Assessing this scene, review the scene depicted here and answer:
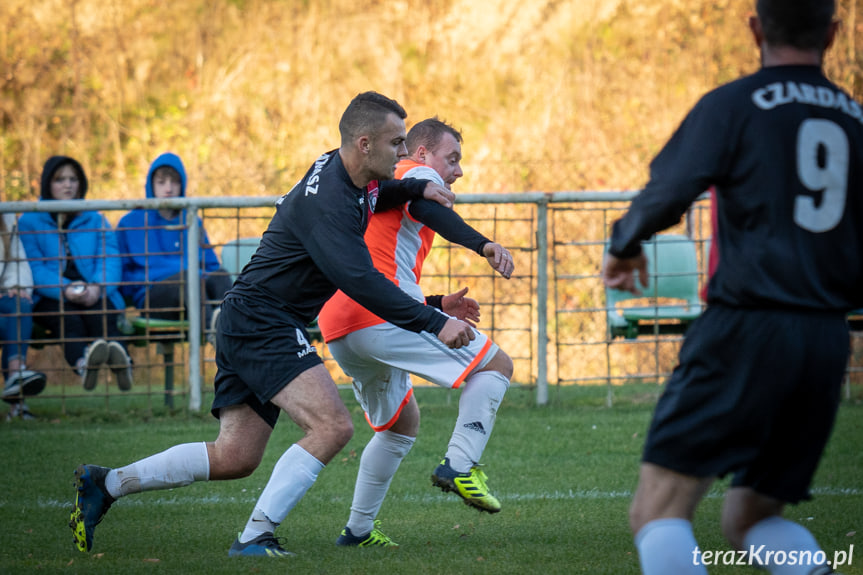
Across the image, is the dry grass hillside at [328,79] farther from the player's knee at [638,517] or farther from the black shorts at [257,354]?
A: the player's knee at [638,517]

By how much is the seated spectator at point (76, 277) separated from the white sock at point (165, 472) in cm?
404

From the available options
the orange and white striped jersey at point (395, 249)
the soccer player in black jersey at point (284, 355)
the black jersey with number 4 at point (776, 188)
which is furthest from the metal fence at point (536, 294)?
the black jersey with number 4 at point (776, 188)

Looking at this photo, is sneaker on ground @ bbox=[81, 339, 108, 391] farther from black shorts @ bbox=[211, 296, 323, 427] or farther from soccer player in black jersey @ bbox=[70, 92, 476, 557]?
black shorts @ bbox=[211, 296, 323, 427]

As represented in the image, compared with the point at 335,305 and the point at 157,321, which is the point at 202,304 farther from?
the point at 335,305

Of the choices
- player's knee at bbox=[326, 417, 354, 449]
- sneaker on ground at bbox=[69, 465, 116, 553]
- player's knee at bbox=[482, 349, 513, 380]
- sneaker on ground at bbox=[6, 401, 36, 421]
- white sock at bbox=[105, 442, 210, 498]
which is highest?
player's knee at bbox=[482, 349, 513, 380]

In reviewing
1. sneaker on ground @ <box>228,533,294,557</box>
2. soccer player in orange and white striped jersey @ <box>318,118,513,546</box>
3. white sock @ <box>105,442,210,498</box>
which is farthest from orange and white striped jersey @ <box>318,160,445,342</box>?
sneaker on ground @ <box>228,533,294,557</box>

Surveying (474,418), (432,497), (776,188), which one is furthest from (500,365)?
(776,188)

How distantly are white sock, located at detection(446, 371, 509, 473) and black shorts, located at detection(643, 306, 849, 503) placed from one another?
5.62ft

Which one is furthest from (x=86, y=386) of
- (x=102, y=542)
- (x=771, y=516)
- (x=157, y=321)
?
(x=771, y=516)

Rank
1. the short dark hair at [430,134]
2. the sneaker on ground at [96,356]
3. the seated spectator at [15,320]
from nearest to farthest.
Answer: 1. the short dark hair at [430,134]
2. the sneaker on ground at [96,356]
3. the seated spectator at [15,320]

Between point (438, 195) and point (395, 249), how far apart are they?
0.42 metres

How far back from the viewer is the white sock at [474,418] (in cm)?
429

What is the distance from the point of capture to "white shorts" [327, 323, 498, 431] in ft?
14.6

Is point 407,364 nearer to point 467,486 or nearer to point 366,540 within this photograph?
point 467,486
